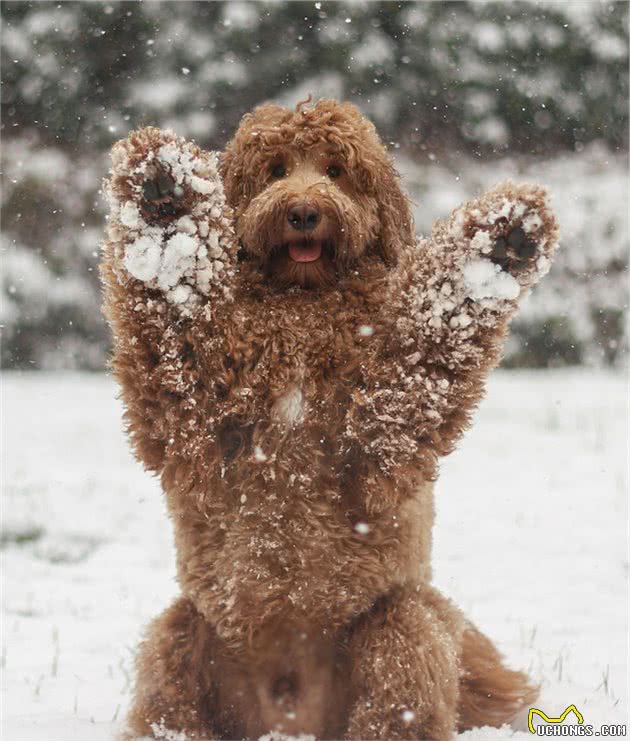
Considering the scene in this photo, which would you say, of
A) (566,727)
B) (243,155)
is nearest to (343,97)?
(243,155)

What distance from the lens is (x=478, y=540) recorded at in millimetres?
5727

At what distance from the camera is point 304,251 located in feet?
8.76

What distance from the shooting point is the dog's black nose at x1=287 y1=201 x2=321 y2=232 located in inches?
101

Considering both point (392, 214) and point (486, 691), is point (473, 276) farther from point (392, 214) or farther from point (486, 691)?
point (486, 691)

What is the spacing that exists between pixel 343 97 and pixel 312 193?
7.29m

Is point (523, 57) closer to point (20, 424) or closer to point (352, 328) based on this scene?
point (20, 424)

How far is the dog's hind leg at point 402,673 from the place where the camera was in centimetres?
264

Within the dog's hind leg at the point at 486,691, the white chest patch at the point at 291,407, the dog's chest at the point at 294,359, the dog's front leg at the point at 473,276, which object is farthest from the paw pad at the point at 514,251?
the dog's hind leg at the point at 486,691

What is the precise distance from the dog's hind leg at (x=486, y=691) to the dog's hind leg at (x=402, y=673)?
22cm

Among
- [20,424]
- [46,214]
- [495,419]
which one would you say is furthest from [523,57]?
[20,424]

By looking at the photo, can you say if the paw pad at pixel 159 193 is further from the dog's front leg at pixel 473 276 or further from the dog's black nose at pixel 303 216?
the dog's front leg at pixel 473 276

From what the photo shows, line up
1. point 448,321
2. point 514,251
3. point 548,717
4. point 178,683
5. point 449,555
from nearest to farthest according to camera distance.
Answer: point 514,251 → point 448,321 → point 178,683 → point 548,717 → point 449,555

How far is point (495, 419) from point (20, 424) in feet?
13.8

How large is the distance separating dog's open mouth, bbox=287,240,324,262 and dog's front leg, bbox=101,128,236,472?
158 millimetres
